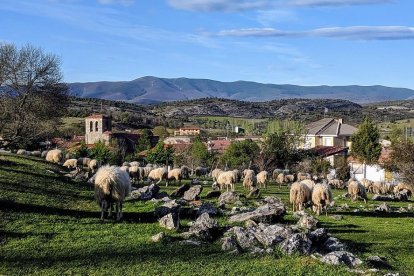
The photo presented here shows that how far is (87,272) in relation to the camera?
1348 cm

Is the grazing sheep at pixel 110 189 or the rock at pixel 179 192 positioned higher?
the grazing sheep at pixel 110 189

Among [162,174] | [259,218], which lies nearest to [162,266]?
[259,218]

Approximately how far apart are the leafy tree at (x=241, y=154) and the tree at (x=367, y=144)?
13558mm

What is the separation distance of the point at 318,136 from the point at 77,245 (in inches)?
3816

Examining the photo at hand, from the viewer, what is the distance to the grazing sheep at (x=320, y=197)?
86.9 ft

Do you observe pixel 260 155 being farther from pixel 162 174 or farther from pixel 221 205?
pixel 221 205

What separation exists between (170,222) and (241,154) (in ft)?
177

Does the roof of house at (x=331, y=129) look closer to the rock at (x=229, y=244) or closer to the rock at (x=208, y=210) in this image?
the rock at (x=208, y=210)

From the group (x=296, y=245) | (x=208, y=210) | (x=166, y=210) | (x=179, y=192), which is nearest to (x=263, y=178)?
(x=179, y=192)

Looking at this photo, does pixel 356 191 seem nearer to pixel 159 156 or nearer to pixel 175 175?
pixel 175 175

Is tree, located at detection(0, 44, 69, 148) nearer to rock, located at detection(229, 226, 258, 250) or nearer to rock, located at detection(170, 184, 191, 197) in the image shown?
rock, located at detection(170, 184, 191, 197)

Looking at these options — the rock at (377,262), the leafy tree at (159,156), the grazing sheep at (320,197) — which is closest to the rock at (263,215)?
the grazing sheep at (320,197)

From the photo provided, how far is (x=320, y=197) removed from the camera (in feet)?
87.3

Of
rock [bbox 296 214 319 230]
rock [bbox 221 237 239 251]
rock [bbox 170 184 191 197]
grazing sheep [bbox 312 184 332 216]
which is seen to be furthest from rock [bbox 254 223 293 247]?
rock [bbox 170 184 191 197]
